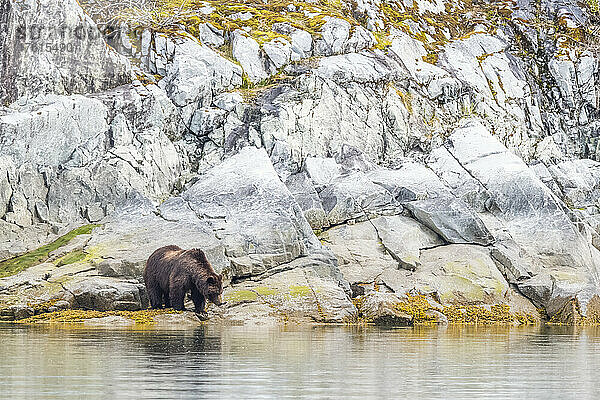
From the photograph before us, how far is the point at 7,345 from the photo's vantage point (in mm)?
18703

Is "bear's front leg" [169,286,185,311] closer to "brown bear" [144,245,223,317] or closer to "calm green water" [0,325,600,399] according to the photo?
"brown bear" [144,245,223,317]

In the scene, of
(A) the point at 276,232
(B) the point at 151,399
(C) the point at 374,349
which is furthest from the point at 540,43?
(B) the point at 151,399

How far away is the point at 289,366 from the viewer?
15.2 m

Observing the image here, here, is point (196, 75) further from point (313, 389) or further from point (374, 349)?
point (313, 389)

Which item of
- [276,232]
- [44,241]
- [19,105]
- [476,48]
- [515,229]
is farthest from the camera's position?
[476,48]

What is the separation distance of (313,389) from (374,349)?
7223 mm

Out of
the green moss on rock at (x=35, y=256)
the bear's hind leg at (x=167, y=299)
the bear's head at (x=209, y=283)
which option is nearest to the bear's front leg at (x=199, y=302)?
the bear's head at (x=209, y=283)

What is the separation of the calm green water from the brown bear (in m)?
5.25

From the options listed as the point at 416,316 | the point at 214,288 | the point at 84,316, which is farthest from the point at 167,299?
the point at 416,316

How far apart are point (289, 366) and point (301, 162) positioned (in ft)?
100

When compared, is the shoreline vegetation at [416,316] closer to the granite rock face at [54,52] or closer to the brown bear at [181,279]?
the brown bear at [181,279]

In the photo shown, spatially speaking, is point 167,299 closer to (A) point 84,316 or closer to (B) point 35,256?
(A) point 84,316

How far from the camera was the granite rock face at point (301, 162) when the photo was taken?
34.1 meters

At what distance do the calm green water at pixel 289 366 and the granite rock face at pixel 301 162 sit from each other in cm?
874
